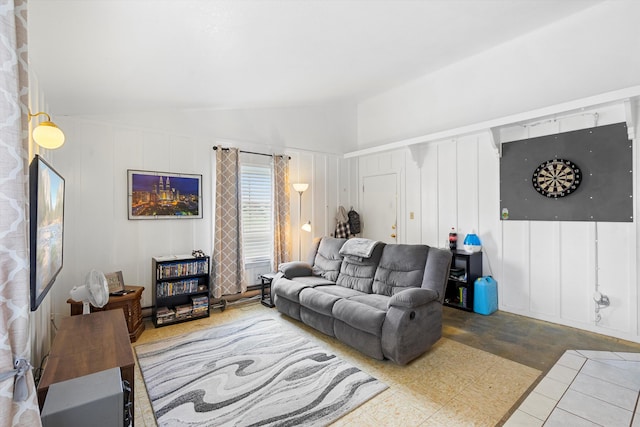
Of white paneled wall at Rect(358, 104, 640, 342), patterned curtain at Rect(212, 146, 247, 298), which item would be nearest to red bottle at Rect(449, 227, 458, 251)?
white paneled wall at Rect(358, 104, 640, 342)

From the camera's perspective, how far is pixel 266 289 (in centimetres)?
472

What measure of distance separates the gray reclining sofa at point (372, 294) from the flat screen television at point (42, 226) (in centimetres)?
220

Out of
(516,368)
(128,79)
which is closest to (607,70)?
(516,368)

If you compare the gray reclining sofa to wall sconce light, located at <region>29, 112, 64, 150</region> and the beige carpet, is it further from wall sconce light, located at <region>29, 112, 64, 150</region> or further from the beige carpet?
wall sconce light, located at <region>29, 112, 64, 150</region>

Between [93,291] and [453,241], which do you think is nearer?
[93,291]

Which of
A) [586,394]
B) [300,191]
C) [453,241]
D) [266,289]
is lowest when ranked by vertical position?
[586,394]

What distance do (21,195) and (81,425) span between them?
914mm

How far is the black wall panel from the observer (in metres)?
3.14

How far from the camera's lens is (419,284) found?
3111 millimetres

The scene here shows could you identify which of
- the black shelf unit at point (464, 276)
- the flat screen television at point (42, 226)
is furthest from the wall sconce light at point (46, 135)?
the black shelf unit at point (464, 276)

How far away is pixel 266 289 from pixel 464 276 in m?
2.88

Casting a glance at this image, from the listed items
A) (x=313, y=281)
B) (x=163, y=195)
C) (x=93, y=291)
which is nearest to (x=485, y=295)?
(x=313, y=281)

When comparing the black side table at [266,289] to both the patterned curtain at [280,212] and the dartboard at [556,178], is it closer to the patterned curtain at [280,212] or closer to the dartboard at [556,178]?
the patterned curtain at [280,212]

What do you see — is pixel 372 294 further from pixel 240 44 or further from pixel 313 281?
pixel 240 44
